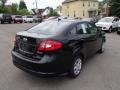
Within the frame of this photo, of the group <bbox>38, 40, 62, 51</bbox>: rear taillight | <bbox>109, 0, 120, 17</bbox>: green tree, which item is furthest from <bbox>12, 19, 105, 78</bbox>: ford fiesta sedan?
<bbox>109, 0, 120, 17</bbox>: green tree

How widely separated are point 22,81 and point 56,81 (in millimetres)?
903

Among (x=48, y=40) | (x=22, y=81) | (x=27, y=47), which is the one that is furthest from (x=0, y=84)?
(x=48, y=40)

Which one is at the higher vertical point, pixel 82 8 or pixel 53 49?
pixel 82 8

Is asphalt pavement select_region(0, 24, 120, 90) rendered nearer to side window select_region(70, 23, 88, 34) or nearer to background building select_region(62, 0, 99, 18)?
side window select_region(70, 23, 88, 34)

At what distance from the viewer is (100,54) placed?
287 inches

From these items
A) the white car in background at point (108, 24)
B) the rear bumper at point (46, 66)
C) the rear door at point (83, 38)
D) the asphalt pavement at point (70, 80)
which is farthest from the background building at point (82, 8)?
the rear bumper at point (46, 66)

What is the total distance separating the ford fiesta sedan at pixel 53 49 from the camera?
3.98 metres

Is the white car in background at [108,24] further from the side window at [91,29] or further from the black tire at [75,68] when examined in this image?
the black tire at [75,68]

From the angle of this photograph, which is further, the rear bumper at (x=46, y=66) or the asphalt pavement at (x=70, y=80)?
the asphalt pavement at (x=70, y=80)

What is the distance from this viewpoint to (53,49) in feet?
13.0

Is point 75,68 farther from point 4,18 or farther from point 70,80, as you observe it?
point 4,18

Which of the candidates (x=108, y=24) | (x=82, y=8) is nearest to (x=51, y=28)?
(x=108, y=24)

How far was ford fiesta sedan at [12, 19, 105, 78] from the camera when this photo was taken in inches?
157

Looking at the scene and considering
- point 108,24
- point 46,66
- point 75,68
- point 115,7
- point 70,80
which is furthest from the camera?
point 115,7
